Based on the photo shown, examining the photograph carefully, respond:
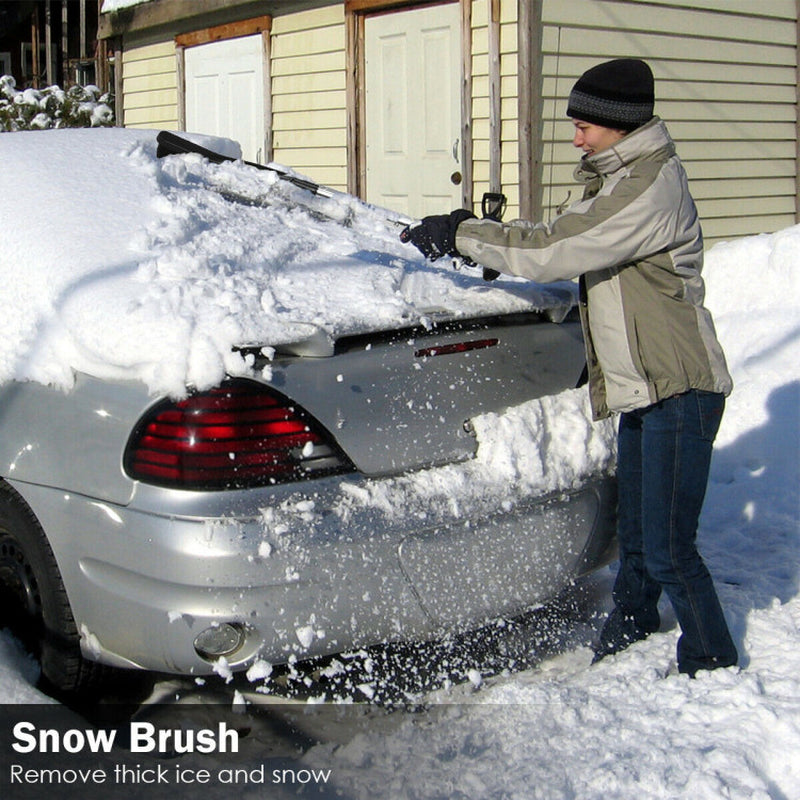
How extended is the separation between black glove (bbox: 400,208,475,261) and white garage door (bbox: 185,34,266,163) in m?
7.95

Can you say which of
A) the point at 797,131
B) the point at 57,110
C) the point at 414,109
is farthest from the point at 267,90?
the point at 797,131

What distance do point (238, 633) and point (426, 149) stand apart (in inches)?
258

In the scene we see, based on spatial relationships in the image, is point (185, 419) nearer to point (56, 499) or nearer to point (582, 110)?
point (56, 499)

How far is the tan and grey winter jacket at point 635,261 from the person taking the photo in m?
2.87

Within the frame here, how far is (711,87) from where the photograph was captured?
938 cm

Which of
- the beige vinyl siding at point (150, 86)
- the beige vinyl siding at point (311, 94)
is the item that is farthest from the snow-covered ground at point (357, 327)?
the beige vinyl siding at point (150, 86)

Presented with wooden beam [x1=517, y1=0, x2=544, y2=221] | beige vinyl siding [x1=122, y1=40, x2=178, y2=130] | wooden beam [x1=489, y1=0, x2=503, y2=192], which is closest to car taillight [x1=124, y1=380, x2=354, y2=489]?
wooden beam [x1=517, y1=0, x2=544, y2=221]

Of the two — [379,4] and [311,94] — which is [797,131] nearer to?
[379,4]

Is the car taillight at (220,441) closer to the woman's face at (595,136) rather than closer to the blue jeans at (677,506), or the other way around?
the blue jeans at (677,506)

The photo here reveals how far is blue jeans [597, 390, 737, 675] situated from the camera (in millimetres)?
3008

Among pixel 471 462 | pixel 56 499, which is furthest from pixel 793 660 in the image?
pixel 56 499

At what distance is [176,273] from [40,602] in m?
0.97

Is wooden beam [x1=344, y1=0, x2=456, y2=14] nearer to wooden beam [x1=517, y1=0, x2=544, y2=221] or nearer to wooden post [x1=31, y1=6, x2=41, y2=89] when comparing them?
wooden beam [x1=517, y1=0, x2=544, y2=221]

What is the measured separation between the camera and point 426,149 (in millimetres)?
8664
